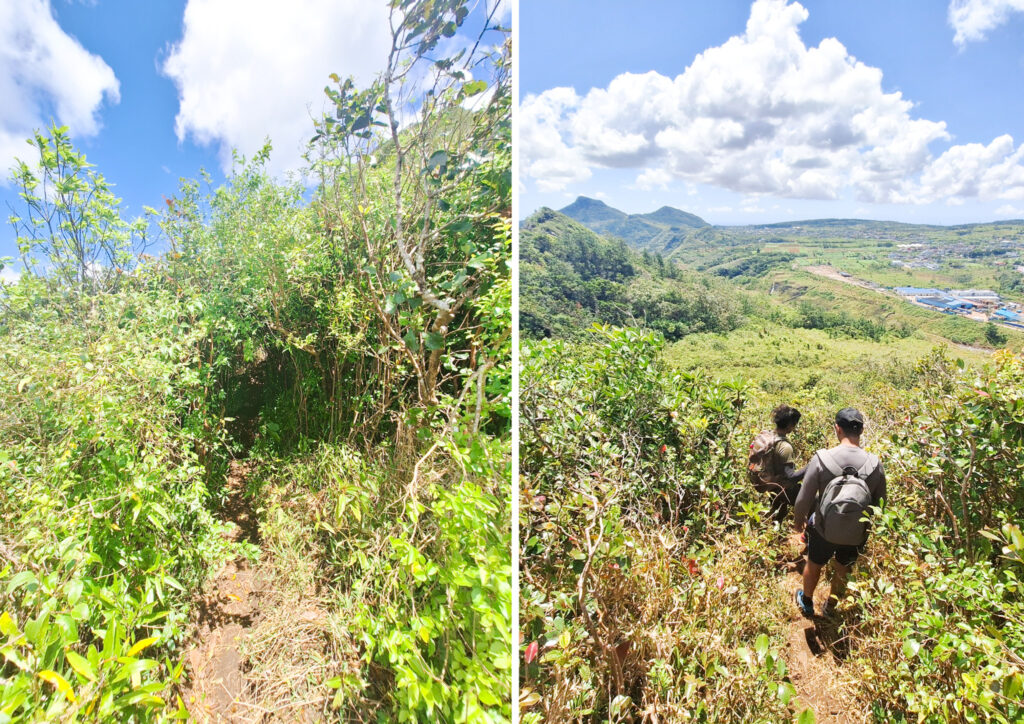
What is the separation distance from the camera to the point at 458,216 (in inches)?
57.8

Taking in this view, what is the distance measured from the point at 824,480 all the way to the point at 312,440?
230 cm

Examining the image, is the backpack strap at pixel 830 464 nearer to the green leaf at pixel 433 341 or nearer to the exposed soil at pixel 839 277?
the green leaf at pixel 433 341

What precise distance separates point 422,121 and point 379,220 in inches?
21.7

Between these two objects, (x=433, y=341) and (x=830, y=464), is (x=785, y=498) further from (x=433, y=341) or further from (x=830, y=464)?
(x=433, y=341)

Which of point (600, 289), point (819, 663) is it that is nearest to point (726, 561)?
point (819, 663)

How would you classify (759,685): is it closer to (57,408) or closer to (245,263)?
(57,408)

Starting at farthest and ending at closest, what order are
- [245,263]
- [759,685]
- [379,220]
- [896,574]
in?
1. [245,263]
2. [379,220]
3. [896,574]
4. [759,685]

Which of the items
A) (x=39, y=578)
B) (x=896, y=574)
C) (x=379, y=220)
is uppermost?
(x=379, y=220)

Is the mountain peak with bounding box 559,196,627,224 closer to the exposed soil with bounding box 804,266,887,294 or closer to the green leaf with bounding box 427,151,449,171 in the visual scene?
the green leaf with bounding box 427,151,449,171

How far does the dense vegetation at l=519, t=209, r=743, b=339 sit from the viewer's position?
138 inches

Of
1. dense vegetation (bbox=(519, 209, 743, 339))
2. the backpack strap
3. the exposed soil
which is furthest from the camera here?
the exposed soil

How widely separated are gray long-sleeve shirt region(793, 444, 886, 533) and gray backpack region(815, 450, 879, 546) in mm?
21

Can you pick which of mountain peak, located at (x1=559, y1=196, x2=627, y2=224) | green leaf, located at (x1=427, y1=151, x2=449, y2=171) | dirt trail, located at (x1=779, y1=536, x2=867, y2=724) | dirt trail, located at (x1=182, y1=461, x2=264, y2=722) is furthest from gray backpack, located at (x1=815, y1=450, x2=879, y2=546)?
mountain peak, located at (x1=559, y1=196, x2=627, y2=224)

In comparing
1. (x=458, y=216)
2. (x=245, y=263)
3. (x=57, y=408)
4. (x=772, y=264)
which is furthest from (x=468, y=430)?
(x=772, y=264)
